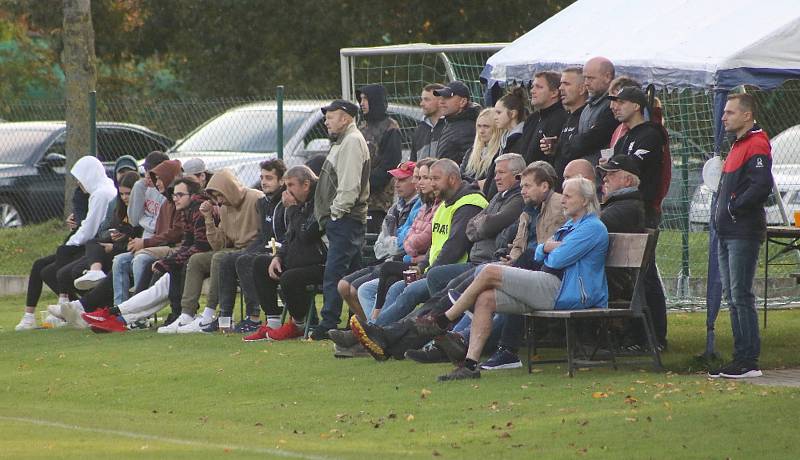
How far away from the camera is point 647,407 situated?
29.8 feet

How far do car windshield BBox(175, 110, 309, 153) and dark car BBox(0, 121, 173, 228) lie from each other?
131cm

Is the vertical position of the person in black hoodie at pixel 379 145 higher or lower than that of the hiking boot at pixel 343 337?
higher

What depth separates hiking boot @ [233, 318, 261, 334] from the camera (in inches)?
559

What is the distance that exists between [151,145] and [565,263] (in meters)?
12.1

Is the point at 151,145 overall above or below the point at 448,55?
below

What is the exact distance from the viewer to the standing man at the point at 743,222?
33.7ft

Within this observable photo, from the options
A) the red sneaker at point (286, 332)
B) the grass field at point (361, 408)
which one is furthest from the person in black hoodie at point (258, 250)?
the grass field at point (361, 408)

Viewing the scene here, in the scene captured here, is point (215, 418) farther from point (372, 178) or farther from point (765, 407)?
point (372, 178)

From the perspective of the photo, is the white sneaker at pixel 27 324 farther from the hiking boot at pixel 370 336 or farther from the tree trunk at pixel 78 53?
the tree trunk at pixel 78 53

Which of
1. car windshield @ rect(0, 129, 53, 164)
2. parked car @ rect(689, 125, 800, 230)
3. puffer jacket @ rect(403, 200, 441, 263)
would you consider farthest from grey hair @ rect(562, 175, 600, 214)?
car windshield @ rect(0, 129, 53, 164)

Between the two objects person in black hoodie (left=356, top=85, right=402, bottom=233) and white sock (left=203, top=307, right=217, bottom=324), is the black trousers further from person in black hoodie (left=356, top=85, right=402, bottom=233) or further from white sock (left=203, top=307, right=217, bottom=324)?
person in black hoodie (left=356, top=85, right=402, bottom=233)

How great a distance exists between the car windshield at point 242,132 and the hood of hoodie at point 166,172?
333cm

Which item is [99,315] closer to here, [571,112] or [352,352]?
[352,352]

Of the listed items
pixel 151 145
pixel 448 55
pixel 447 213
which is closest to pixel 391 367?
pixel 447 213
